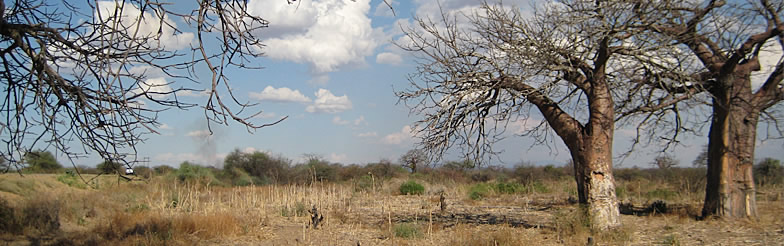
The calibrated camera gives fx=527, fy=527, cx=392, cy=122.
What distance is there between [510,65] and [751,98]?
5479 millimetres

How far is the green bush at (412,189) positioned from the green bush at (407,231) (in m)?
9.92

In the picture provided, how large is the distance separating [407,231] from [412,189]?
413 inches

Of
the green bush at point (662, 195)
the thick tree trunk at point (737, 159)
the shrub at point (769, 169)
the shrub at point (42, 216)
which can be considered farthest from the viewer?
the shrub at point (769, 169)

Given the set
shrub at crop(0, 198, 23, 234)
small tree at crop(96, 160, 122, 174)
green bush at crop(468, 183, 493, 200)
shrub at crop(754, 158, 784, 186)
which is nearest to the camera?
small tree at crop(96, 160, 122, 174)

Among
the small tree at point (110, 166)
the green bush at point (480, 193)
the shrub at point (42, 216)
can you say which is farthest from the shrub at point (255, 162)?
the small tree at point (110, 166)

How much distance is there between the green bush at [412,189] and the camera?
19625 millimetres

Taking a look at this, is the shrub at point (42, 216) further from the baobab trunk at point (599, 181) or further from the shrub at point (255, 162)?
the shrub at point (255, 162)

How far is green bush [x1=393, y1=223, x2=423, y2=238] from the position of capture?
9234mm

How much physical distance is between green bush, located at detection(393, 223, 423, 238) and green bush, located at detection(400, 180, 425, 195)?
390 inches

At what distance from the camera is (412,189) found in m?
19.8

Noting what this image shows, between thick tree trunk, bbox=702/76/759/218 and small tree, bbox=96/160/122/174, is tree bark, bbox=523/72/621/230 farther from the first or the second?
small tree, bbox=96/160/122/174

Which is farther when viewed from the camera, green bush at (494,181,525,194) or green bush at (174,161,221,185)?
green bush at (174,161,221,185)

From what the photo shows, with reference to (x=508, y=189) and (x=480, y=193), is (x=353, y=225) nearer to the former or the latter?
(x=480, y=193)

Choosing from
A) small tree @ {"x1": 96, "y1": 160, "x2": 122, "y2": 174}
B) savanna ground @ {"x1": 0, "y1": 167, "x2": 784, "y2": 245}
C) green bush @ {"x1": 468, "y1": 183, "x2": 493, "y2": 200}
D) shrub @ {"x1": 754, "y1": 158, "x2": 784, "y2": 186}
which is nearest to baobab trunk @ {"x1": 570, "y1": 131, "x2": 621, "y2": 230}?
savanna ground @ {"x1": 0, "y1": 167, "x2": 784, "y2": 245}
